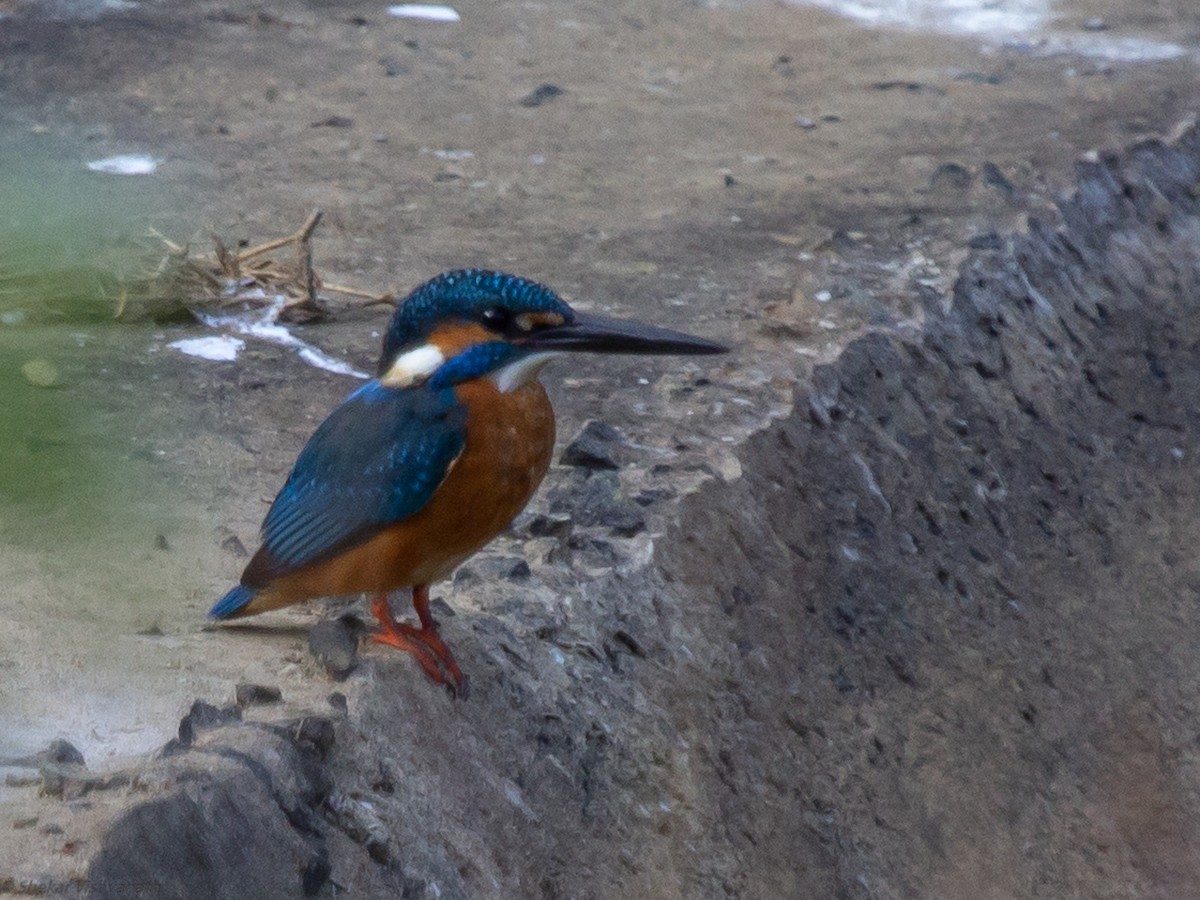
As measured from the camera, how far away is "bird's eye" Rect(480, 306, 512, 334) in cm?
250

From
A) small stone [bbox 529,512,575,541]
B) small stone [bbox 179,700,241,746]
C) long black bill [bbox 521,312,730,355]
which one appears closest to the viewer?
small stone [bbox 179,700,241,746]

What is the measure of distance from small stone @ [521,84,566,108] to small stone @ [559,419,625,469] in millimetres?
3546

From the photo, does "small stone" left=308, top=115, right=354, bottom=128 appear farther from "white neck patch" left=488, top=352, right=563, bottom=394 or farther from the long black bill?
"white neck patch" left=488, top=352, right=563, bottom=394

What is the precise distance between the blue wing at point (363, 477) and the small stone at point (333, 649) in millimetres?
124

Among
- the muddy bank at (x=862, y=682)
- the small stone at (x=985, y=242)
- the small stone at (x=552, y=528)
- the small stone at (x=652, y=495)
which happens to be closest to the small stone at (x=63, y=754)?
the muddy bank at (x=862, y=682)

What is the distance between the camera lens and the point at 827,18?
8594 mm

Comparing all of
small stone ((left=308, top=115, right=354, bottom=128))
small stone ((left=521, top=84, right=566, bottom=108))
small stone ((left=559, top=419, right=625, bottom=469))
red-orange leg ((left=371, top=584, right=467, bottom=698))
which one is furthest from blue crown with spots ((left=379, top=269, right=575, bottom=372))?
small stone ((left=521, top=84, right=566, bottom=108))

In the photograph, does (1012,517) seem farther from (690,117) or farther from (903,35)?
(903,35)

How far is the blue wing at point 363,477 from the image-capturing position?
2.43m

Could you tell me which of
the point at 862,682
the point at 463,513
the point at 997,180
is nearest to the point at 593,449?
the point at 862,682

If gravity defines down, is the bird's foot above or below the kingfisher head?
below

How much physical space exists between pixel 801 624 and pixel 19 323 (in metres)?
2.22

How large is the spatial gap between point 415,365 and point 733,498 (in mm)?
1199

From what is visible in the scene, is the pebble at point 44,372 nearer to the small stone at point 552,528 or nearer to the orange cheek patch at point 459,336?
the small stone at point 552,528
